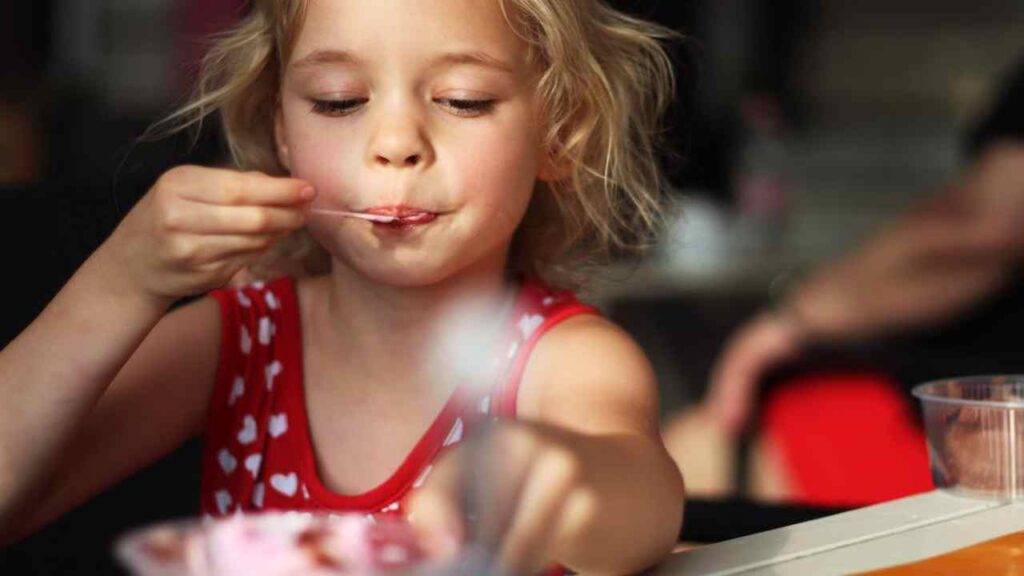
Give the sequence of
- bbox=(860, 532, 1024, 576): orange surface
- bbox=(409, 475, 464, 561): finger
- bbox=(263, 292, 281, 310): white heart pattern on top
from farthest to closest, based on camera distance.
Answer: bbox=(263, 292, 281, 310): white heart pattern on top < bbox=(860, 532, 1024, 576): orange surface < bbox=(409, 475, 464, 561): finger

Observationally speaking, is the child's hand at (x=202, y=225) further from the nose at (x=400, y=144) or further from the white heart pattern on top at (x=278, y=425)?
the white heart pattern on top at (x=278, y=425)

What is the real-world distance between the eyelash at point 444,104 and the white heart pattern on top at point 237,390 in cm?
32

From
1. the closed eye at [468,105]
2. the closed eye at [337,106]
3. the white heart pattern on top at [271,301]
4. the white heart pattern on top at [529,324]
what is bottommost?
the white heart pattern on top at [529,324]

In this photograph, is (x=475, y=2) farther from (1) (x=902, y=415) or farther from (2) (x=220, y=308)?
(1) (x=902, y=415)

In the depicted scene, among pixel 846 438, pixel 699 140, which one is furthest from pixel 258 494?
pixel 699 140

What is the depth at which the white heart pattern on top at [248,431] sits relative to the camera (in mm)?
1444

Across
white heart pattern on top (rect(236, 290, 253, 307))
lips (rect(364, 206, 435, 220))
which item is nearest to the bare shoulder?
lips (rect(364, 206, 435, 220))

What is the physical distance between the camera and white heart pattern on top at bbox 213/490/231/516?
4.79 ft

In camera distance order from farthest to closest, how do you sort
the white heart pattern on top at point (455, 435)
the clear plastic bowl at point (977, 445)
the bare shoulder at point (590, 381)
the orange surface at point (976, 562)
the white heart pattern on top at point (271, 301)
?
the white heart pattern on top at point (271, 301) < the white heart pattern on top at point (455, 435) < the clear plastic bowl at point (977, 445) < the bare shoulder at point (590, 381) < the orange surface at point (976, 562)

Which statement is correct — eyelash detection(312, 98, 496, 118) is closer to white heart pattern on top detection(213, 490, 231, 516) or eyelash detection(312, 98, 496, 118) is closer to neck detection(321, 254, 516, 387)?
neck detection(321, 254, 516, 387)

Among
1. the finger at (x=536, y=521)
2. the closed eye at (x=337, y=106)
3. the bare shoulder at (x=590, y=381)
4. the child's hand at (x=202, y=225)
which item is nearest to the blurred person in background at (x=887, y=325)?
the bare shoulder at (x=590, y=381)

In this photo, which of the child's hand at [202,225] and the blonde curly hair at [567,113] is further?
the blonde curly hair at [567,113]

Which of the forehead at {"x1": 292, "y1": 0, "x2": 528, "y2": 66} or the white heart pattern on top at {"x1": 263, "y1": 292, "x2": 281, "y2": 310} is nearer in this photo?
the forehead at {"x1": 292, "y1": 0, "x2": 528, "y2": 66}

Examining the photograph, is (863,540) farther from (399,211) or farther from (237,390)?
(237,390)
